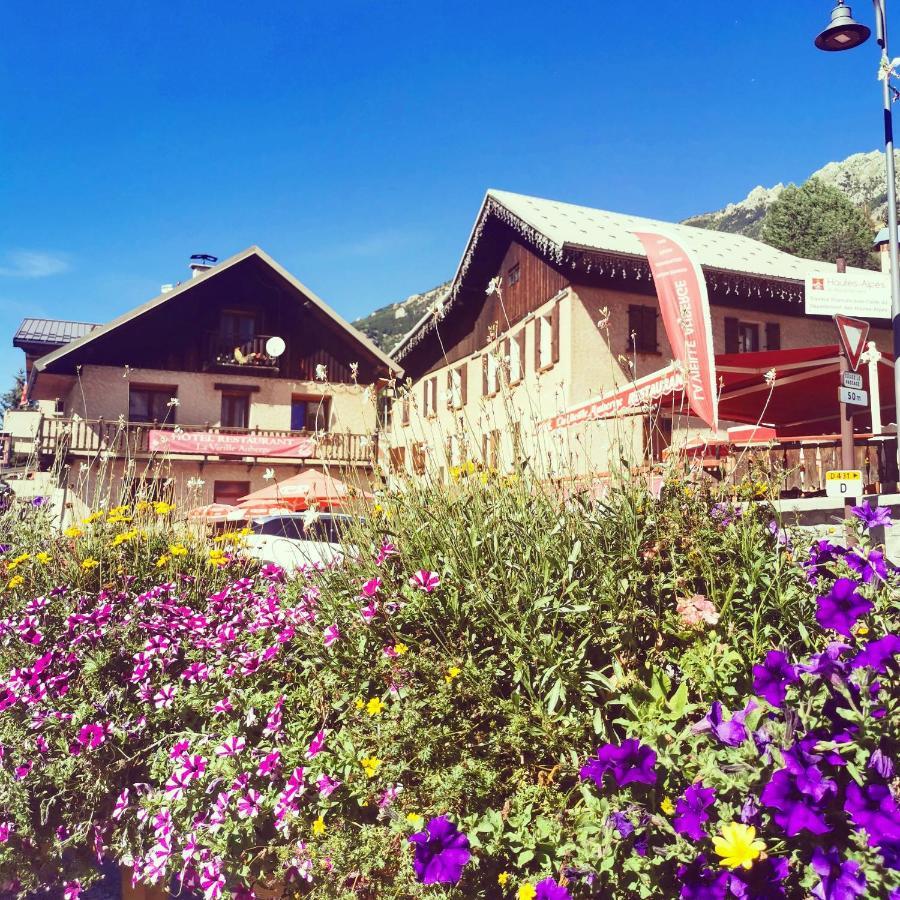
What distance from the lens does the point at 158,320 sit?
25.1 meters

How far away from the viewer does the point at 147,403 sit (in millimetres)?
25250

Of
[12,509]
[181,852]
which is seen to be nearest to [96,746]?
[181,852]

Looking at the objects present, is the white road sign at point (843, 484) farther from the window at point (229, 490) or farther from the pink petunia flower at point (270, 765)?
the window at point (229, 490)

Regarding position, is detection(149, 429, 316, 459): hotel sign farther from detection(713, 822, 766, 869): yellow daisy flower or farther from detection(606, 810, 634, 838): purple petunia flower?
detection(713, 822, 766, 869): yellow daisy flower

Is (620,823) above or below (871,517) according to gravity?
below

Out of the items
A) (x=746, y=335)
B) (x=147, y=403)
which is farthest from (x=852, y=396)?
(x=147, y=403)

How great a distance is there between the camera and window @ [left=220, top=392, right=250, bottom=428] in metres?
26.3

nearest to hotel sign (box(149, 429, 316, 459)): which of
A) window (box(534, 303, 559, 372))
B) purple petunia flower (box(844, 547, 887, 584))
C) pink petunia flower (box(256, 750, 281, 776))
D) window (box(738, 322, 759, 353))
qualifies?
window (box(534, 303, 559, 372))

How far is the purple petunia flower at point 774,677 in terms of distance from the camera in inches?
69.2

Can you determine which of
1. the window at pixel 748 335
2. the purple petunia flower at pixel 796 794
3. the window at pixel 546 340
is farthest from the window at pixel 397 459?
the window at pixel 748 335

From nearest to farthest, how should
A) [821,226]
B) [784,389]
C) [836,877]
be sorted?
[836,877], [784,389], [821,226]

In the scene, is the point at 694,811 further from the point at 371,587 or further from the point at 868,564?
the point at 371,587

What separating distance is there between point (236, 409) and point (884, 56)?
69.6ft

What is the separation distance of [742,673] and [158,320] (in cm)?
2539
